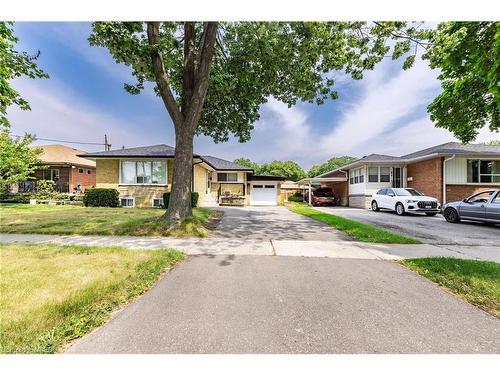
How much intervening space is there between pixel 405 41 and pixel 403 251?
22.8 ft

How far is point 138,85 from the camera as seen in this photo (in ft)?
32.9

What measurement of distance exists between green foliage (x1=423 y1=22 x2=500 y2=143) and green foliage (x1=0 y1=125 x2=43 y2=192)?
2421cm

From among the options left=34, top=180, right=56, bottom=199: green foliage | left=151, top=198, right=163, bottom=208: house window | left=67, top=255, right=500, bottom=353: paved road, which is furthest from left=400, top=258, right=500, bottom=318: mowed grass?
left=34, top=180, right=56, bottom=199: green foliage

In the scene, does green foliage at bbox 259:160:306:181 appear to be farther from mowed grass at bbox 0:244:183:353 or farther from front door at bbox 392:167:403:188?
mowed grass at bbox 0:244:183:353

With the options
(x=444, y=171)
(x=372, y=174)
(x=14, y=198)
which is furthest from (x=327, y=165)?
(x=14, y=198)

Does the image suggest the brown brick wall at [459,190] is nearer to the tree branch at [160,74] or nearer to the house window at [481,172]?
the house window at [481,172]

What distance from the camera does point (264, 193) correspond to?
24.7 m

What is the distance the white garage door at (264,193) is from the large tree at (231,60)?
13.9 metres

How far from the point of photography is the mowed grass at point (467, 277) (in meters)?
3.07

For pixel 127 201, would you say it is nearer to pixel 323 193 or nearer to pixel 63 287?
pixel 63 287

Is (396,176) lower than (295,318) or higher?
higher

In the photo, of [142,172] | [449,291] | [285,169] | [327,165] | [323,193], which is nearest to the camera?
[449,291]

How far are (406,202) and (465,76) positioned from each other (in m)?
6.69

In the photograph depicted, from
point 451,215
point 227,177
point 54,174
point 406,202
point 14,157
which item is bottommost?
point 451,215
